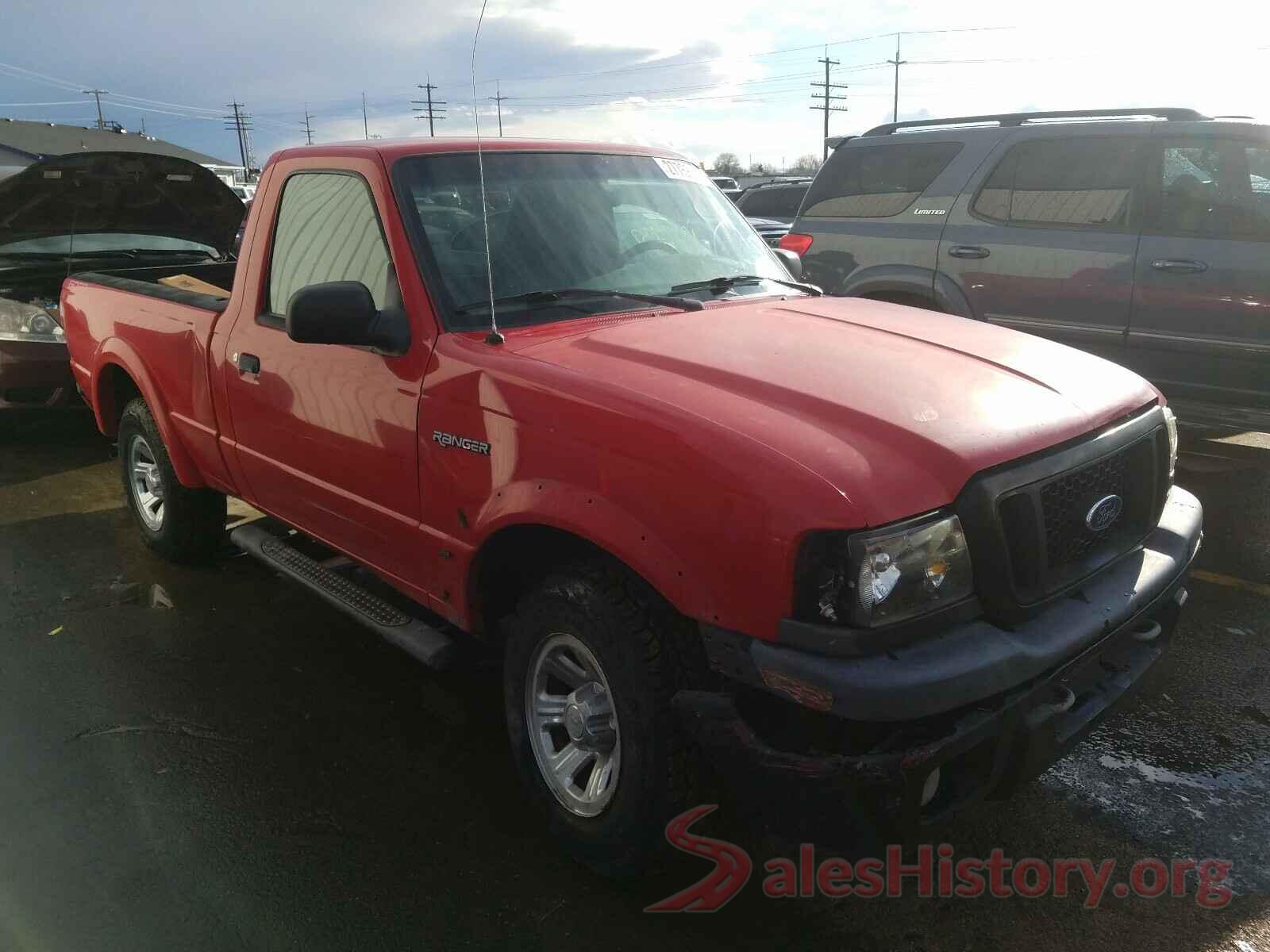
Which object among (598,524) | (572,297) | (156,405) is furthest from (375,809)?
(156,405)

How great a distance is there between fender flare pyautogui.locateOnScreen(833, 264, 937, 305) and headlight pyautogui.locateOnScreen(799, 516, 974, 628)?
4690mm

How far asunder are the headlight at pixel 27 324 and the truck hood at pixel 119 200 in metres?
0.63

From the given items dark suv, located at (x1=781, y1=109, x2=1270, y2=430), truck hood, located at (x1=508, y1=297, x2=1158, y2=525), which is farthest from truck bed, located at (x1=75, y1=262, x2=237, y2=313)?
dark suv, located at (x1=781, y1=109, x2=1270, y2=430)

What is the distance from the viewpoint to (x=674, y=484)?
225cm

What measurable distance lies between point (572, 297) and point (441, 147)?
734 millimetres

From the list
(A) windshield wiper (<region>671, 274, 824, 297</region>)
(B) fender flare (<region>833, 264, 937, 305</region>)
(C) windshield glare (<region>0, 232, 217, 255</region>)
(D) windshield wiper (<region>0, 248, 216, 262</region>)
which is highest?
(C) windshield glare (<region>0, 232, 217, 255</region>)

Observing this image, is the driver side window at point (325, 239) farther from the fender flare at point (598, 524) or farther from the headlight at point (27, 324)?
the headlight at point (27, 324)

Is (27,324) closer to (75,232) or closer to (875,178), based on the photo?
(75,232)

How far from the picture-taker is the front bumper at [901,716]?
6.77 feet

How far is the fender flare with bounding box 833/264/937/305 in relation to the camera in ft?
21.4

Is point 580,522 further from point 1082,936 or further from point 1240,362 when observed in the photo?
point 1240,362

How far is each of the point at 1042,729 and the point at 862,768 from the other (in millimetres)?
515

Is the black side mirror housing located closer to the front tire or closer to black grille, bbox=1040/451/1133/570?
the front tire

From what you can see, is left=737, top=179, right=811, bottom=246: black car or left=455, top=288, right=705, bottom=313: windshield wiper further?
left=737, top=179, right=811, bottom=246: black car
